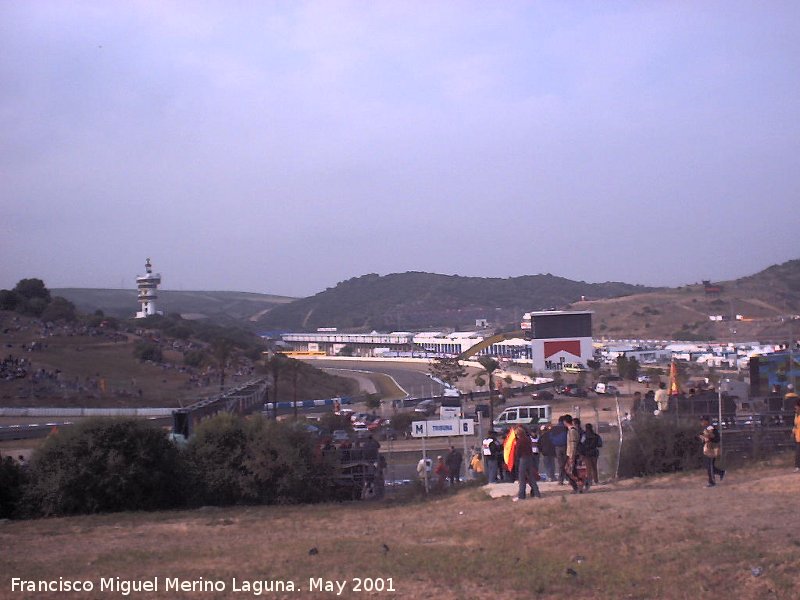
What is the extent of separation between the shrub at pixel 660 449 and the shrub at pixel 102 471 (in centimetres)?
841

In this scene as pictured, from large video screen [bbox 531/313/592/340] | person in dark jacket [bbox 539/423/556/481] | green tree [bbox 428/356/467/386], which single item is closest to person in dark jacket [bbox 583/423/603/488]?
person in dark jacket [bbox 539/423/556/481]

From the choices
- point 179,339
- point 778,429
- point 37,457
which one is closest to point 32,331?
point 179,339

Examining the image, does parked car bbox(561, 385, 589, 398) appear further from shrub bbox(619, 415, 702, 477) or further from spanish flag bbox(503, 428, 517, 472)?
spanish flag bbox(503, 428, 517, 472)

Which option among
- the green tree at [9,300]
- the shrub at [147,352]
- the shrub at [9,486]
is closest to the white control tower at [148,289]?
the green tree at [9,300]

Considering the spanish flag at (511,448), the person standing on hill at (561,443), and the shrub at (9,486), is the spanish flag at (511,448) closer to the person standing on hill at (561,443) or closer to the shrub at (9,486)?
the person standing on hill at (561,443)

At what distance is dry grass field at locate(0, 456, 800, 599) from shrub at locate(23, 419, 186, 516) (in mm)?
1416

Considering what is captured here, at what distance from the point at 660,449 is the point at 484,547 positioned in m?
6.74

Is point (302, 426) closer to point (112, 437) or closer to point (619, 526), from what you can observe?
point (112, 437)

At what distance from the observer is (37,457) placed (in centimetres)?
1623

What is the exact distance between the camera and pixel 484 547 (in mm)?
10086

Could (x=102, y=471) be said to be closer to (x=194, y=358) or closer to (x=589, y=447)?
(x=589, y=447)

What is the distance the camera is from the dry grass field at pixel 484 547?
8109mm

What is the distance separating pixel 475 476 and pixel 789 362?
40.2 feet

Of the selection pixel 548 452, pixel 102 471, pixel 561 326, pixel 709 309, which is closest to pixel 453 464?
pixel 548 452
